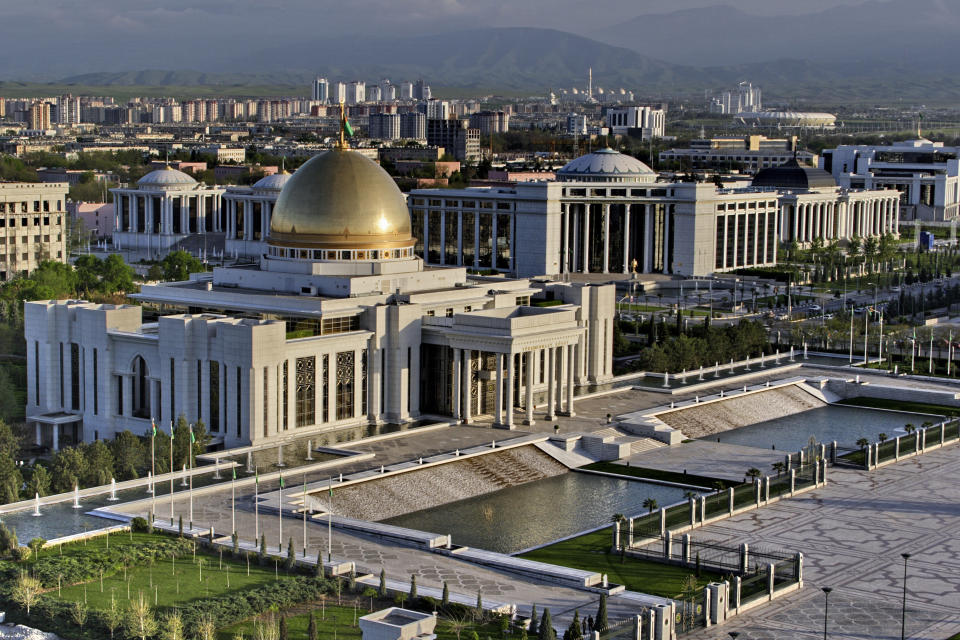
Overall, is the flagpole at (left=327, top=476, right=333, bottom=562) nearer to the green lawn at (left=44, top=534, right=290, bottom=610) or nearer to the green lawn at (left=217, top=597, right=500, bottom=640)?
the green lawn at (left=44, top=534, right=290, bottom=610)

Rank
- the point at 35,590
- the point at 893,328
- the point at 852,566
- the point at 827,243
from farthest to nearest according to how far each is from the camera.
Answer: the point at 827,243
the point at 893,328
the point at 852,566
the point at 35,590

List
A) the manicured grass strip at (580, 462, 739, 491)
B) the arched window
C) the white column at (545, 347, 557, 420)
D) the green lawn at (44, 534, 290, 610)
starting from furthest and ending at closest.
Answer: the white column at (545, 347, 557, 420)
the arched window
the manicured grass strip at (580, 462, 739, 491)
the green lawn at (44, 534, 290, 610)

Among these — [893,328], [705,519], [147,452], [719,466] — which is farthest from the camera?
[893,328]

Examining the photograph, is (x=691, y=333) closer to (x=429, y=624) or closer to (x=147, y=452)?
(x=147, y=452)

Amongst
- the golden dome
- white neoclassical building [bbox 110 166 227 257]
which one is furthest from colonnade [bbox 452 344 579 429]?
white neoclassical building [bbox 110 166 227 257]

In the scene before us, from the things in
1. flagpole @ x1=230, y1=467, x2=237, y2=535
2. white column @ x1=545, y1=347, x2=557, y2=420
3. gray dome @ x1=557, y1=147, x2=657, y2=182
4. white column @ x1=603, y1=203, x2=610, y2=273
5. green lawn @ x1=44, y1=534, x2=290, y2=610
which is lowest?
green lawn @ x1=44, y1=534, x2=290, y2=610

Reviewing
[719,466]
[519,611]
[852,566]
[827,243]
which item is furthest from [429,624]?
[827,243]
